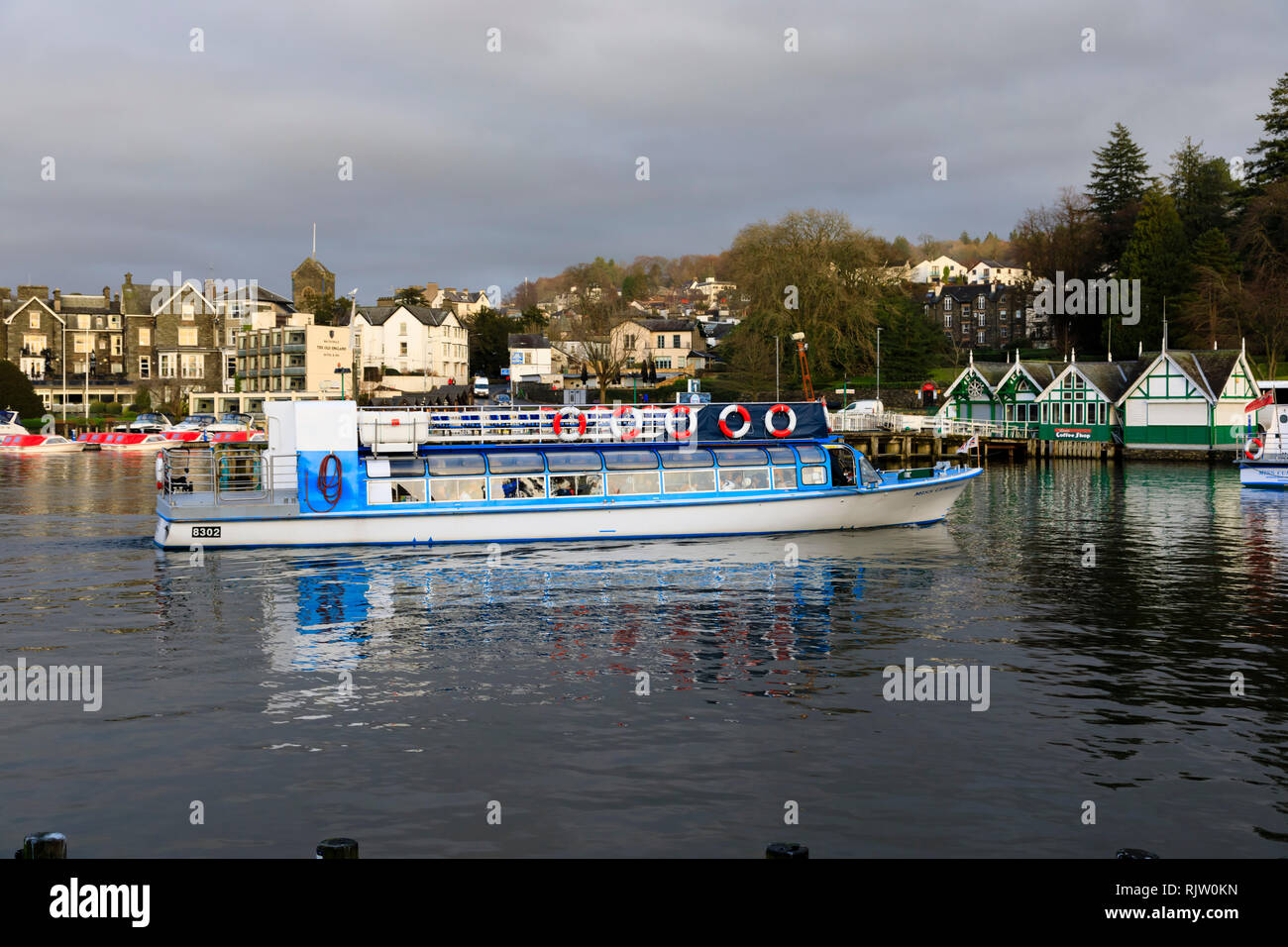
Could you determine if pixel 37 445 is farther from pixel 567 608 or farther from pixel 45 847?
pixel 45 847

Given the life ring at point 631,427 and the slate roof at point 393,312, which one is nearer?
the life ring at point 631,427

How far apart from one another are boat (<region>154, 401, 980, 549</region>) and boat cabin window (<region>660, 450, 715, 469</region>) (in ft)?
0.21

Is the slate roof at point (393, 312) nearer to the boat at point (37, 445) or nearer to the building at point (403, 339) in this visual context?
the building at point (403, 339)

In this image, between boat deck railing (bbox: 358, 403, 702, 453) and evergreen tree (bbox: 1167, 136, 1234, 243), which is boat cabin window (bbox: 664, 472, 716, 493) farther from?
evergreen tree (bbox: 1167, 136, 1234, 243)

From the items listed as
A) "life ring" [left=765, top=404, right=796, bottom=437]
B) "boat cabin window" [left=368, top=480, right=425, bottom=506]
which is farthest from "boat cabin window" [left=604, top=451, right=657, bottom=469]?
"boat cabin window" [left=368, top=480, right=425, bottom=506]

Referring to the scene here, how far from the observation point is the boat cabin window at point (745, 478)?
118 ft

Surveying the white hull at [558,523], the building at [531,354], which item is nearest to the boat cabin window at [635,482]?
the white hull at [558,523]

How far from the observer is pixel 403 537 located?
33688mm

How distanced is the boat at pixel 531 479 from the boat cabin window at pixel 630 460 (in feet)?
0.14

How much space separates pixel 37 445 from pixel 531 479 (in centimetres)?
7440

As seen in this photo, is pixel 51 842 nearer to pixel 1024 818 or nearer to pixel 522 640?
pixel 1024 818

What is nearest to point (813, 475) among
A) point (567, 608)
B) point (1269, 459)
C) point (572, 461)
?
point (572, 461)

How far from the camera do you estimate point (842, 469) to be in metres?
→ 37.4
